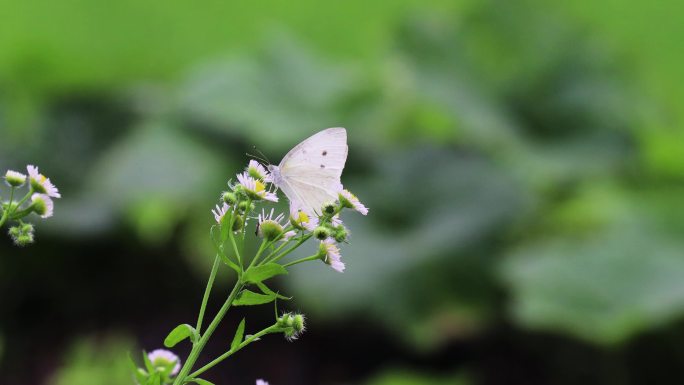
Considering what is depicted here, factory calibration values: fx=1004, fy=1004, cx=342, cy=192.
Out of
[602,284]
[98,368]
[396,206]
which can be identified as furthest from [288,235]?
[396,206]

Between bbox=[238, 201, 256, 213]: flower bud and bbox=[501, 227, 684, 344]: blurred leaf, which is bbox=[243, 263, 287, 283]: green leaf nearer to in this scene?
bbox=[238, 201, 256, 213]: flower bud

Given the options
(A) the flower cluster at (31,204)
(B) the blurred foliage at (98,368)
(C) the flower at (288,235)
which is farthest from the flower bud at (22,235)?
(B) the blurred foliage at (98,368)

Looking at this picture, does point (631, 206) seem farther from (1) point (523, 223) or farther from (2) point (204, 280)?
(2) point (204, 280)

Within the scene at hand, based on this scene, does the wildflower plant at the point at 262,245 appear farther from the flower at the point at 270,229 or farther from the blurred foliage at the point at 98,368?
the blurred foliage at the point at 98,368

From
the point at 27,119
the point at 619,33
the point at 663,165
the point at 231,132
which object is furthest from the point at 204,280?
the point at 619,33

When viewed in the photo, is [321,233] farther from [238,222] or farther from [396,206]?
[396,206]
